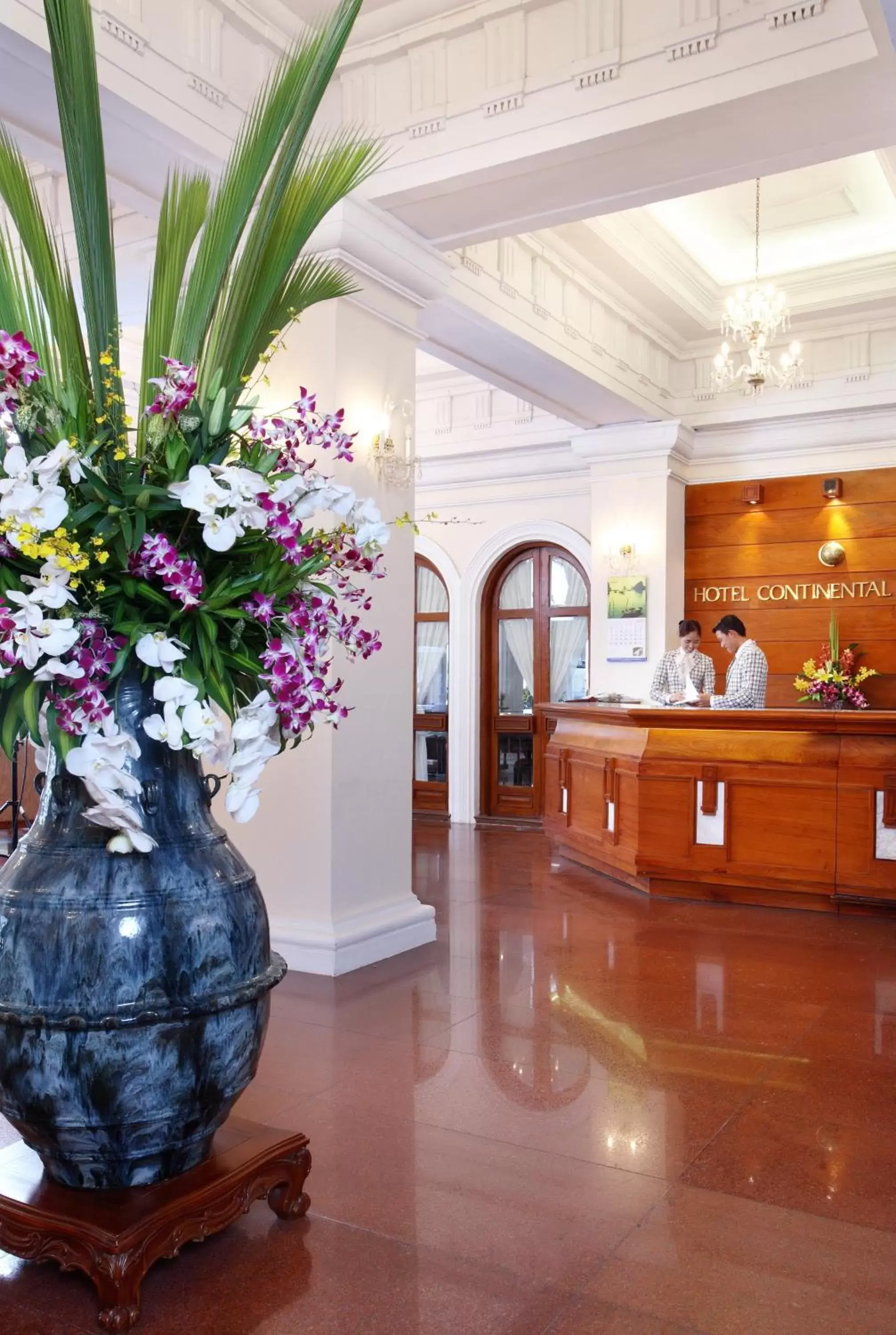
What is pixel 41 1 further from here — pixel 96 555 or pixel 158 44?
pixel 96 555

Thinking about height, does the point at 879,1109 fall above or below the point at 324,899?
below

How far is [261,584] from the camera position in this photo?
222cm

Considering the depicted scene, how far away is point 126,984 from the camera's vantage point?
2.17 m

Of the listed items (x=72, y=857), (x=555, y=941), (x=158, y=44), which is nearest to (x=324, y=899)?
(x=555, y=941)

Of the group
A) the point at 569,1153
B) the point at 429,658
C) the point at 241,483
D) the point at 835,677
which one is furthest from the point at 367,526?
the point at 429,658

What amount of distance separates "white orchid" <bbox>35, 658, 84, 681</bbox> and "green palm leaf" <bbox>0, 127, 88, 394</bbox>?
623mm

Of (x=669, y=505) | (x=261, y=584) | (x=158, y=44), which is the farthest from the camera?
(x=669, y=505)

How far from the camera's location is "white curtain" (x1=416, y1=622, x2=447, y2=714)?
438 inches

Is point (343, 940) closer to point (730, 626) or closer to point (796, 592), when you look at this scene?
point (730, 626)

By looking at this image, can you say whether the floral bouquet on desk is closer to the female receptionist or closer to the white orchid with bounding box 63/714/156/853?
the female receptionist

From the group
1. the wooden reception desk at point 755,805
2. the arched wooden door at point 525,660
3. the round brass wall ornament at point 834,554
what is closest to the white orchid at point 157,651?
the wooden reception desk at point 755,805

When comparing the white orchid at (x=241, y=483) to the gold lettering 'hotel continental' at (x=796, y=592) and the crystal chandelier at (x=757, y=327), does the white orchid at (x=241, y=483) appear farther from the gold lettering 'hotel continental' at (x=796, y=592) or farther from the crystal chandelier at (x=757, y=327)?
the gold lettering 'hotel continental' at (x=796, y=592)

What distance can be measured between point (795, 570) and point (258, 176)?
306 inches

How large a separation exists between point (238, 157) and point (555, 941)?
13.4 ft
